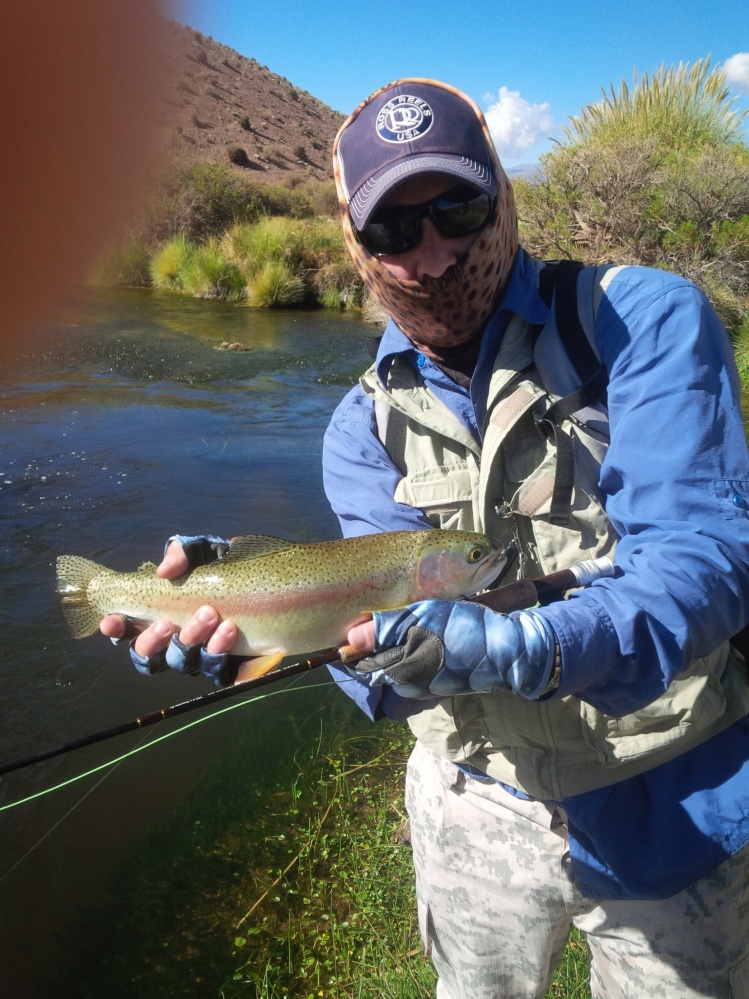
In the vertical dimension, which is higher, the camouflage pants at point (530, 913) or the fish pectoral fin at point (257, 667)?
the fish pectoral fin at point (257, 667)

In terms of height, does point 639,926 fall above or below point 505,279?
below

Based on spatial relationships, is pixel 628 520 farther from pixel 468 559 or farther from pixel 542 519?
pixel 468 559

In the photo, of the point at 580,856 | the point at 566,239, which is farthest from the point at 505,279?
the point at 566,239

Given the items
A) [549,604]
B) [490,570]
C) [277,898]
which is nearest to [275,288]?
[277,898]

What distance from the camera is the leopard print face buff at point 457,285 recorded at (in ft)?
8.13

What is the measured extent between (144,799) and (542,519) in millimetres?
3644

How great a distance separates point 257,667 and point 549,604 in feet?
3.78

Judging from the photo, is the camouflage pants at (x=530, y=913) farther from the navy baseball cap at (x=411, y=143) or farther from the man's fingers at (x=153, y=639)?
the navy baseball cap at (x=411, y=143)

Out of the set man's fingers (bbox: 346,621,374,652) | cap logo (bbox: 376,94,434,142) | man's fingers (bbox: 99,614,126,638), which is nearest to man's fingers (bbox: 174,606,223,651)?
man's fingers (bbox: 99,614,126,638)

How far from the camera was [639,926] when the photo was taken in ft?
7.51

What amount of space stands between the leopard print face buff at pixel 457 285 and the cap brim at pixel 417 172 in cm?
11

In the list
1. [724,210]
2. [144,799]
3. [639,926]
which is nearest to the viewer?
[639,926]

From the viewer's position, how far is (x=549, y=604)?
2.07 m

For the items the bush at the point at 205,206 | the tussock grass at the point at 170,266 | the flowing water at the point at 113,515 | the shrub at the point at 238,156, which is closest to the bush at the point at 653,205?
the flowing water at the point at 113,515
